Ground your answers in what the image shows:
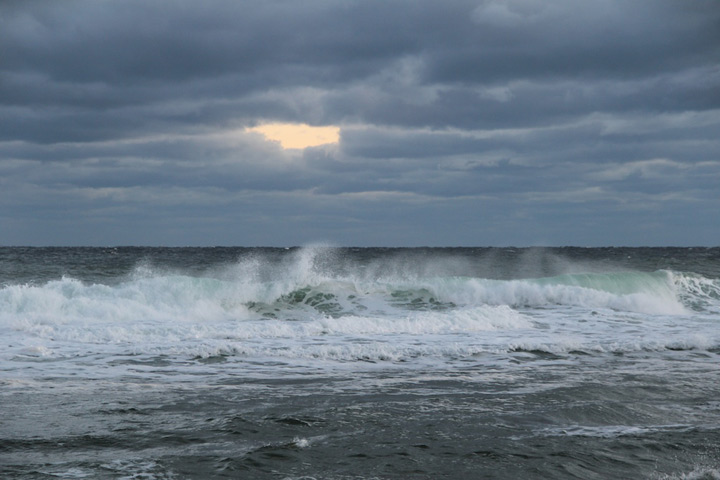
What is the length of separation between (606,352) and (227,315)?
40.3 ft

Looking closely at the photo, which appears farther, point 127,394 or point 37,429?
point 127,394

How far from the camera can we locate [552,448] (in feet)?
23.2

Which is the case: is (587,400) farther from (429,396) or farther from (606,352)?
(606,352)

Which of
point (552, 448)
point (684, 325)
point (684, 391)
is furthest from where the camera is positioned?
point (684, 325)

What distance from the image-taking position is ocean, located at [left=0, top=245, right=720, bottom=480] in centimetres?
662

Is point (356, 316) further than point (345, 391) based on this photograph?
Yes

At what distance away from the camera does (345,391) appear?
398 inches

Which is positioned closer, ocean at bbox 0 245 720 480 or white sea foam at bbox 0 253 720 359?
ocean at bbox 0 245 720 480

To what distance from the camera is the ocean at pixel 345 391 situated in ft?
21.7

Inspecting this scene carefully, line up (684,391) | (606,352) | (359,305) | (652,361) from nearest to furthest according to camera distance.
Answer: (684,391)
(652,361)
(606,352)
(359,305)

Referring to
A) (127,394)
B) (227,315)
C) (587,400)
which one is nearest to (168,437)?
(127,394)

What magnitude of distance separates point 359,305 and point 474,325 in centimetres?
664

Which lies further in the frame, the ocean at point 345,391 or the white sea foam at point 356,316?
the white sea foam at point 356,316

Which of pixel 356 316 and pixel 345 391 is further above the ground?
pixel 356 316
